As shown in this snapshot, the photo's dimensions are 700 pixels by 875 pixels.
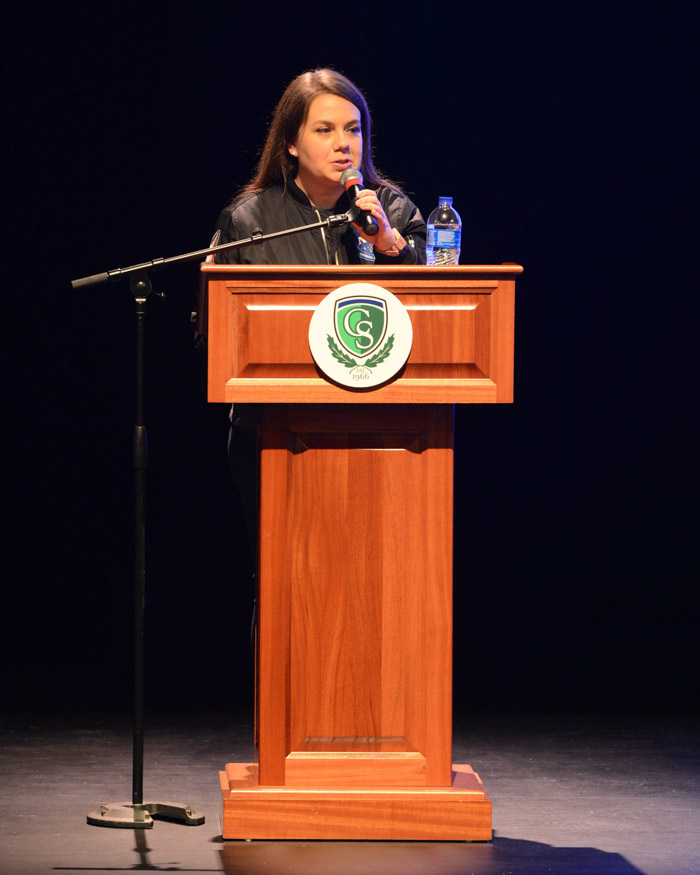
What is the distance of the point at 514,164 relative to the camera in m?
5.28

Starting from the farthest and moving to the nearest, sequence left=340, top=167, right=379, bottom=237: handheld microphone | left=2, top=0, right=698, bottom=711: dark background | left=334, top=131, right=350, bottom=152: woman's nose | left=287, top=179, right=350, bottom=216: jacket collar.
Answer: left=2, top=0, right=698, bottom=711: dark background, left=287, top=179, right=350, bottom=216: jacket collar, left=334, top=131, right=350, bottom=152: woman's nose, left=340, top=167, right=379, bottom=237: handheld microphone

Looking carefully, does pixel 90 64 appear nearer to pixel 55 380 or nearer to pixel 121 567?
pixel 55 380

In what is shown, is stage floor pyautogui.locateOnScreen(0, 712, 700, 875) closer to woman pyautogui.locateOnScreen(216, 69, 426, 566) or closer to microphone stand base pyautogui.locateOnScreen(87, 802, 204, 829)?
microphone stand base pyautogui.locateOnScreen(87, 802, 204, 829)

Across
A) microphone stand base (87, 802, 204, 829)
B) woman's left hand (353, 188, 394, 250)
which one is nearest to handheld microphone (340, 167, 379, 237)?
woman's left hand (353, 188, 394, 250)

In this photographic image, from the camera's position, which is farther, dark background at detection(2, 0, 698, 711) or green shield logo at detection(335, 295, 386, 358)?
dark background at detection(2, 0, 698, 711)

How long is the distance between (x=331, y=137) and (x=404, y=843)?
1.38 m

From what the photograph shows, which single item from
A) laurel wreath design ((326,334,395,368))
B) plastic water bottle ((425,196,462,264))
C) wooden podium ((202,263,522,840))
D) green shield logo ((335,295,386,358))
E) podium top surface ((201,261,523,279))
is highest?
plastic water bottle ((425,196,462,264))

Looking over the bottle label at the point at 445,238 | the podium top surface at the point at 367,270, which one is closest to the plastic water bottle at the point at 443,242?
the bottle label at the point at 445,238

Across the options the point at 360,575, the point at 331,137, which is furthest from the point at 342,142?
the point at 360,575

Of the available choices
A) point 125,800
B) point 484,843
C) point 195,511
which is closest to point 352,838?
point 484,843

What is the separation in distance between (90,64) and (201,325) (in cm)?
301

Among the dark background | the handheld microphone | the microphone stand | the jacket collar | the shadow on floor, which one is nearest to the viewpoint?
the shadow on floor

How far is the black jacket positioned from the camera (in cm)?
263

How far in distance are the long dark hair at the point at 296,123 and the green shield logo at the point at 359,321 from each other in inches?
20.3
